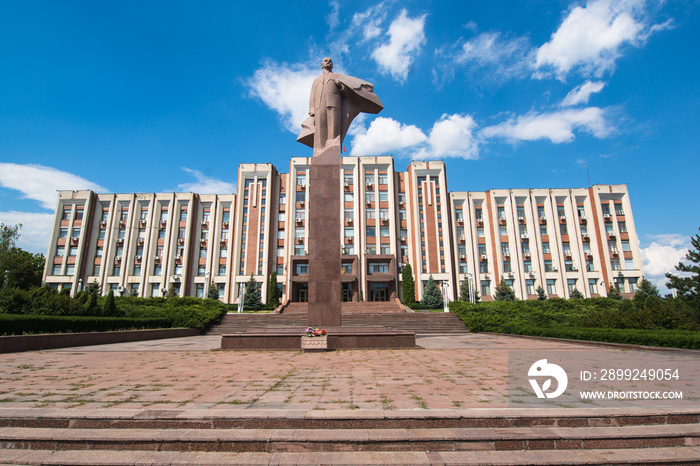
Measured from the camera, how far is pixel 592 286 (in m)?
38.1

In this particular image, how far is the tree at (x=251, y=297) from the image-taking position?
3550 centimetres

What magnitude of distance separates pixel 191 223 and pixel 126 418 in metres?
41.8

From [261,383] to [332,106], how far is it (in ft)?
35.7

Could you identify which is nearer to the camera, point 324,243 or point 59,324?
point 59,324

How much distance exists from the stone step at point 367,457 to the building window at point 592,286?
4162cm

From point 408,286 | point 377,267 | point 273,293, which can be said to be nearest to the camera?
point 408,286

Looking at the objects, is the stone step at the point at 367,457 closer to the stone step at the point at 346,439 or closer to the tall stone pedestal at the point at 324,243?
the stone step at the point at 346,439

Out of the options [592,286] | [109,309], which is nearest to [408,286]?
[592,286]

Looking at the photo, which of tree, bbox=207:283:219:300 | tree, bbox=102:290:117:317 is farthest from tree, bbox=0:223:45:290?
tree, bbox=102:290:117:317

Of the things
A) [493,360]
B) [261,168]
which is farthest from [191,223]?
[493,360]

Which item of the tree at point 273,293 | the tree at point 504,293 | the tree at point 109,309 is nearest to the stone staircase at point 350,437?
the tree at point 109,309

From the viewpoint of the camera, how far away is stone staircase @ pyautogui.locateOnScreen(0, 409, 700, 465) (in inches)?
112

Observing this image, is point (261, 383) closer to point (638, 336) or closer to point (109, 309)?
point (638, 336)

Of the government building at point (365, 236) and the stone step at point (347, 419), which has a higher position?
the government building at point (365, 236)
